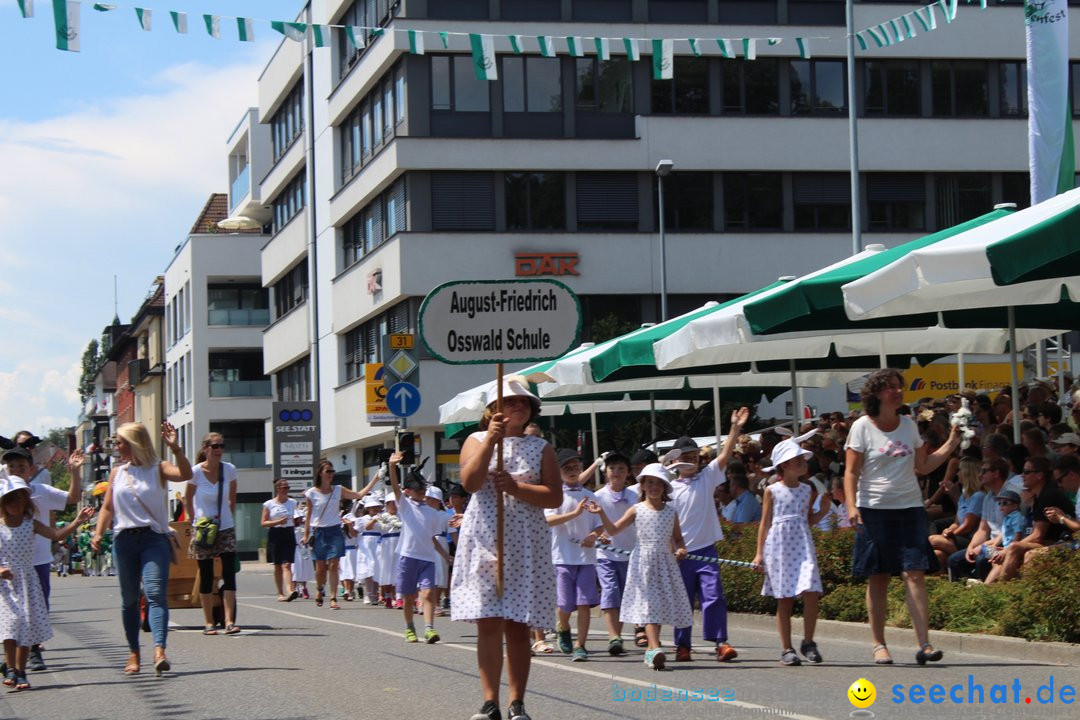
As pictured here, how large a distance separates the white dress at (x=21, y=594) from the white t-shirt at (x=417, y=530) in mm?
4047

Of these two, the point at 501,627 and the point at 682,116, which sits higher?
the point at 682,116

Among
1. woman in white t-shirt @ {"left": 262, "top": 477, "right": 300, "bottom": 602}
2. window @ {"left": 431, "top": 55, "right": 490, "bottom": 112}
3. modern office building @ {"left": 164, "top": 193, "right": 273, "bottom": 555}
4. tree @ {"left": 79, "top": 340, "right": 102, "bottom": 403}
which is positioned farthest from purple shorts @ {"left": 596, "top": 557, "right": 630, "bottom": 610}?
tree @ {"left": 79, "top": 340, "right": 102, "bottom": 403}

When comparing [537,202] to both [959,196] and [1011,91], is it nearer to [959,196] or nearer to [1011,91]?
[959,196]

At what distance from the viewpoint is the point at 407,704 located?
1009 centimetres

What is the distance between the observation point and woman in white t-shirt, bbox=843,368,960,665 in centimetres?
1151

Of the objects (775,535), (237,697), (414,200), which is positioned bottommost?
(237,697)

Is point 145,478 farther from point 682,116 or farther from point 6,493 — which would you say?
point 682,116

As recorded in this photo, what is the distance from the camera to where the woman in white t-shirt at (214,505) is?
628 inches

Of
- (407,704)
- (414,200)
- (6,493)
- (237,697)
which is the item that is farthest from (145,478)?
(414,200)

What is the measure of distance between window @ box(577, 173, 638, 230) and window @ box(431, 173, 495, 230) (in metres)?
2.35

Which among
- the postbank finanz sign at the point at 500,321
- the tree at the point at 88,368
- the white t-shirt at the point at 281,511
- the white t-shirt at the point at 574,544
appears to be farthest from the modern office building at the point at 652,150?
the tree at the point at 88,368

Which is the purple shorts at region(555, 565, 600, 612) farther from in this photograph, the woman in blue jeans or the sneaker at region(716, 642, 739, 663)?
the woman in blue jeans

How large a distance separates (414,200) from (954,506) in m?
27.4

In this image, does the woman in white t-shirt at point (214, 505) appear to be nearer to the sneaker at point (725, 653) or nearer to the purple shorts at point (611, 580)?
the purple shorts at point (611, 580)
